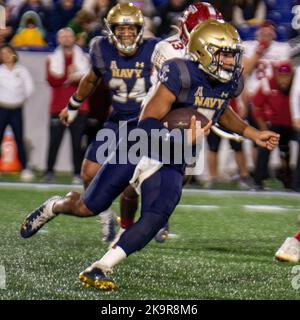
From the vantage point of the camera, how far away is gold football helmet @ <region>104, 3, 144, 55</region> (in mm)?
7043

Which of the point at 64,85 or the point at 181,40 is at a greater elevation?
the point at 181,40

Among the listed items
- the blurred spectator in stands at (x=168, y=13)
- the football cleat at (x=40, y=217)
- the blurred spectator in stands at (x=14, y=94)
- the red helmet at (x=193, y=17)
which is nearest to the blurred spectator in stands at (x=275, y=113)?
the blurred spectator in stands at (x=168, y=13)

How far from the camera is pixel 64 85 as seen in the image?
36.2 ft

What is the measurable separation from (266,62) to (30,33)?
284cm

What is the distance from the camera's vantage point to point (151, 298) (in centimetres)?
530

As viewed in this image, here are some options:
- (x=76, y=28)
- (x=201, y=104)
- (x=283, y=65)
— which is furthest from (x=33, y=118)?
(x=201, y=104)

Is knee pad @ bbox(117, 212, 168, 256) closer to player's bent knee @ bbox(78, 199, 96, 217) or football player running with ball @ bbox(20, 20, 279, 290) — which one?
football player running with ball @ bbox(20, 20, 279, 290)

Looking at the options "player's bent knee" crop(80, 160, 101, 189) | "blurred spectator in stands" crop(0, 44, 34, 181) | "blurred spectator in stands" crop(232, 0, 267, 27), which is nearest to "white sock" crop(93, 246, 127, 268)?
"player's bent knee" crop(80, 160, 101, 189)

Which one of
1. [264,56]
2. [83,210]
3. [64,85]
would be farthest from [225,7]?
[83,210]

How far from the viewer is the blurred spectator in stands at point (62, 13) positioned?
1222cm

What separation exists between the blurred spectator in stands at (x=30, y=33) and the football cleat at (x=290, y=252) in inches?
254

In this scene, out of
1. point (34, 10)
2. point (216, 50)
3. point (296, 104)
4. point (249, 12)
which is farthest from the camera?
point (34, 10)

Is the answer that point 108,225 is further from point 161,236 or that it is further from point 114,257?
point 114,257
